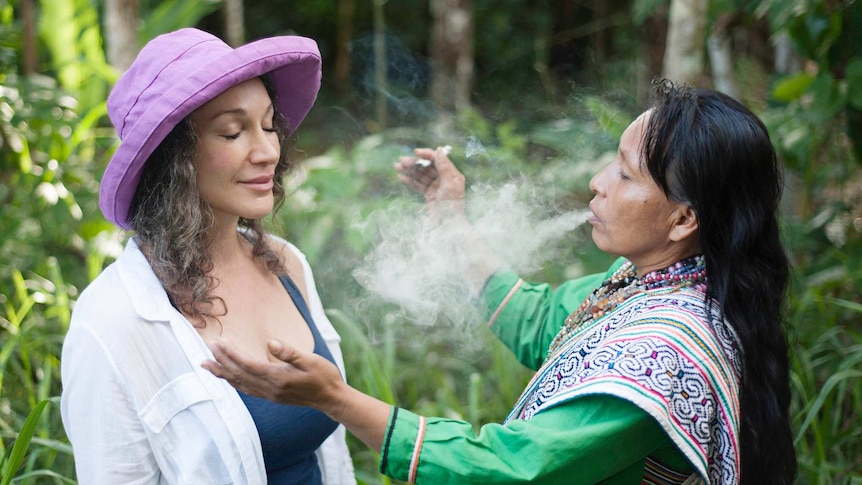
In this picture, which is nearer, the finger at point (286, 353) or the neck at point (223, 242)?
the finger at point (286, 353)

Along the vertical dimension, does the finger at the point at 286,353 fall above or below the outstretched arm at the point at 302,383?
above

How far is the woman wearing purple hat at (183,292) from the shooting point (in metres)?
1.73

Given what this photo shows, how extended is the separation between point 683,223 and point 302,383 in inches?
34.9

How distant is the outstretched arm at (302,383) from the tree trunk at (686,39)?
3.03 metres

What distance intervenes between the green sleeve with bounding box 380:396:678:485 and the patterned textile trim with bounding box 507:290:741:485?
0.04 meters

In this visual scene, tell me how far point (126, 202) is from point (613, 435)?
4.12 feet

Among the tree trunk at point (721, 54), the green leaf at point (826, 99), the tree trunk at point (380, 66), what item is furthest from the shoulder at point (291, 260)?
the tree trunk at point (380, 66)

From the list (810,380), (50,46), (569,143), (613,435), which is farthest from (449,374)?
(50,46)

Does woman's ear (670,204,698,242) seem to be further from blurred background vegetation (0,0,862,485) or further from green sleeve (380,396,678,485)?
blurred background vegetation (0,0,862,485)

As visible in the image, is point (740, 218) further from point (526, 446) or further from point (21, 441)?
point (21, 441)

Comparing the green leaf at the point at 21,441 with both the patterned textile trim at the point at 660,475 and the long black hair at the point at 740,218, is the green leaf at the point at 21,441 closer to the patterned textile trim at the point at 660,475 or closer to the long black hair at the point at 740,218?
the patterned textile trim at the point at 660,475

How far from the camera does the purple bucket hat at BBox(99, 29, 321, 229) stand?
68.3 inches

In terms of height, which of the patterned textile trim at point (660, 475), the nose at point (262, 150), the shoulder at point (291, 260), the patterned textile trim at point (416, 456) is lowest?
the patterned textile trim at point (660, 475)

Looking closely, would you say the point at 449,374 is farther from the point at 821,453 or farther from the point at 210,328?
the point at 210,328
